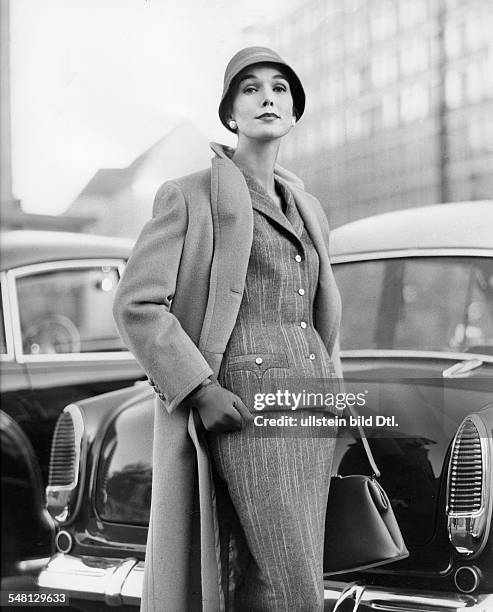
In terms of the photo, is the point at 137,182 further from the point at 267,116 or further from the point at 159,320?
the point at 159,320

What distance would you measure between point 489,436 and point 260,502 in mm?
696

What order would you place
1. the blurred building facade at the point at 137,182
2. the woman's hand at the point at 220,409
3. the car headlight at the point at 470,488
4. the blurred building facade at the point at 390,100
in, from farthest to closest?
the blurred building facade at the point at 137,182 < the blurred building facade at the point at 390,100 < the car headlight at the point at 470,488 < the woman's hand at the point at 220,409

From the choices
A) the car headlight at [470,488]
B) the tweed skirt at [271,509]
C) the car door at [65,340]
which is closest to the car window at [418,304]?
the car headlight at [470,488]

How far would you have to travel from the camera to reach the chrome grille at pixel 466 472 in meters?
2.50

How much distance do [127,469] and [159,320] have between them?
2.88 feet

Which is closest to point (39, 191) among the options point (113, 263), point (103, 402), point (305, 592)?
point (113, 263)

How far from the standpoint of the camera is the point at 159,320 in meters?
2.23

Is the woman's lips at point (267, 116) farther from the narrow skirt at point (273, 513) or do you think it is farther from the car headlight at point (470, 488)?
the car headlight at point (470, 488)

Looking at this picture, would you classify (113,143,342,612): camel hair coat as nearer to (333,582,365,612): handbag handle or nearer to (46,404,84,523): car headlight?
(333,582,365,612): handbag handle

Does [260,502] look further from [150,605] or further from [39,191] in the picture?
[39,191]

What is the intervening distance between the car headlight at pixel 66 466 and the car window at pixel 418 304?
0.96 m

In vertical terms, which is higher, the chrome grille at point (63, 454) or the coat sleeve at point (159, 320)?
the coat sleeve at point (159, 320)

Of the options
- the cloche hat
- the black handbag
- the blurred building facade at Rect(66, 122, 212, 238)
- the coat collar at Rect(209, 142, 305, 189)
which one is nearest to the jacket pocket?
the black handbag

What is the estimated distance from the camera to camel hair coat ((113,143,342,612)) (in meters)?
2.26
